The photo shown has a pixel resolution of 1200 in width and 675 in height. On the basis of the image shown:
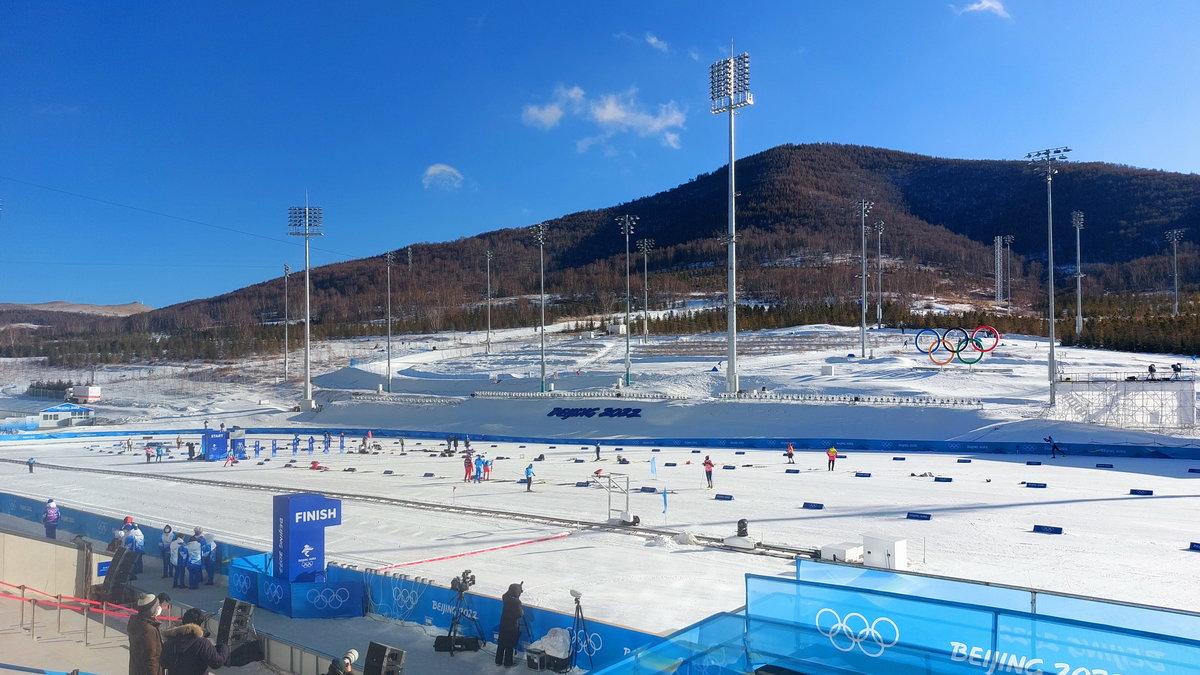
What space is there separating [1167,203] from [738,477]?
647ft

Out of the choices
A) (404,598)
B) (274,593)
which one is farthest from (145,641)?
(274,593)

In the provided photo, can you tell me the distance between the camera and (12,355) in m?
118

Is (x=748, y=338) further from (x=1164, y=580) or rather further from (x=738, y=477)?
(x=1164, y=580)

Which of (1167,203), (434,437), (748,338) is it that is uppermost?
(1167,203)

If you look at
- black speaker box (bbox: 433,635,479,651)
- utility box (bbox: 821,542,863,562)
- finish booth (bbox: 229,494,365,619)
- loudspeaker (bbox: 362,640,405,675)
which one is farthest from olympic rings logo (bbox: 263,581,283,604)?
utility box (bbox: 821,542,863,562)

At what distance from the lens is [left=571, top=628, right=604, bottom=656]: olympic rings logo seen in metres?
9.28

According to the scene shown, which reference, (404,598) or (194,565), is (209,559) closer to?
(194,565)

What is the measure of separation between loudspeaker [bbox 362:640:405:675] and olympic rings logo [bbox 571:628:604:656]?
2.17 meters

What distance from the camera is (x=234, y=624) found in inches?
386

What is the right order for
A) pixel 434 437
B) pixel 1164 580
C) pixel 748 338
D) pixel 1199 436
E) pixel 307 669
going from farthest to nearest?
pixel 748 338, pixel 434 437, pixel 1199 436, pixel 1164 580, pixel 307 669

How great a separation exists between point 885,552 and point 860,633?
832cm

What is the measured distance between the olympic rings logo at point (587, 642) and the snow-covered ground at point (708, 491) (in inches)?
63.3

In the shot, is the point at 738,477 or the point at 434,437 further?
the point at 434,437

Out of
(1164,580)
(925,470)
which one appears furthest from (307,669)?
(925,470)
